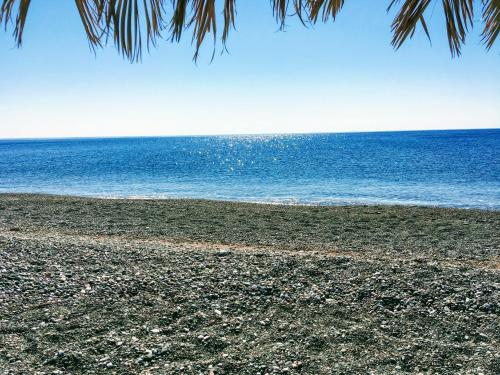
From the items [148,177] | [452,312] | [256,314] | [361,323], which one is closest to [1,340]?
[256,314]

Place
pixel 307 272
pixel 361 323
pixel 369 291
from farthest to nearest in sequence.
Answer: pixel 307 272 < pixel 369 291 < pixel 361 323

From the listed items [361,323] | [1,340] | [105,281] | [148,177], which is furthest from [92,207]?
[148,177]

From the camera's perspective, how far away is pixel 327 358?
5145 mm

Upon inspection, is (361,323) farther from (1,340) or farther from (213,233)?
(213,233)

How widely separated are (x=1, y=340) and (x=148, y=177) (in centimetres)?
3549

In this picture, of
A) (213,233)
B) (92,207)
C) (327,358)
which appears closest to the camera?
(327,358)

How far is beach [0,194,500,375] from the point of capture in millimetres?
5059

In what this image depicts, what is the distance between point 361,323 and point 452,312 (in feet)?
4.73

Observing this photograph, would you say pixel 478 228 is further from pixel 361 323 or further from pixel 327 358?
pixel 327 358

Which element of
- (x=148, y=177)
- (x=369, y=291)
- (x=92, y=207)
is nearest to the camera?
(x=369, y=291)

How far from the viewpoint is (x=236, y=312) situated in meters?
6.29

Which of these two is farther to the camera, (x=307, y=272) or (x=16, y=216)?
(x=16, y=216)

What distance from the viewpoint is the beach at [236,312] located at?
5.06 metres

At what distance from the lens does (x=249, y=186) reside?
32031mm
